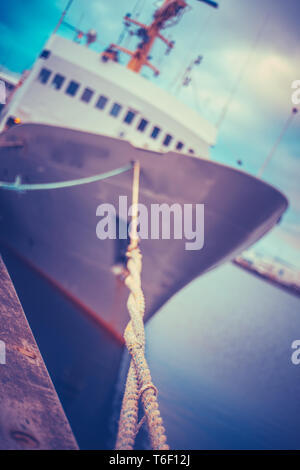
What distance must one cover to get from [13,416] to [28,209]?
682 cm

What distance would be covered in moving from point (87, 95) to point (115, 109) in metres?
1.02

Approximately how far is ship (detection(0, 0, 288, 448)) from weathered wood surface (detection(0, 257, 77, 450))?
9.29 feet

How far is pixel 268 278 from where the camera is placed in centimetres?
6894

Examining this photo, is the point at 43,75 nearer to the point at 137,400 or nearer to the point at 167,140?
the point at 167,140

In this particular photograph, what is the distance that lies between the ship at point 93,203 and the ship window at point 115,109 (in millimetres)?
33

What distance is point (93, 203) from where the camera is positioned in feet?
18.4

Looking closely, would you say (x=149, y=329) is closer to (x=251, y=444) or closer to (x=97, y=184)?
(x=251, y=444)

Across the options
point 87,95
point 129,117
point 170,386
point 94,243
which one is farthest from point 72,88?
point 170,386

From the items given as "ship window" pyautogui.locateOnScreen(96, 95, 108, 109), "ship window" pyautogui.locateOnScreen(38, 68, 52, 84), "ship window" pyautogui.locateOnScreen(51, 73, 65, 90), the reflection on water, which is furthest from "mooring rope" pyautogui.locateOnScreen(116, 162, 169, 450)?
"ship window" pyautogui.locateOnScreen(38, 68, 52, 84)

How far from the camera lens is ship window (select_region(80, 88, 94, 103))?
8422 millimetres

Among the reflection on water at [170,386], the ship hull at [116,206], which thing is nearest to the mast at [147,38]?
the ship hull at [116,206]

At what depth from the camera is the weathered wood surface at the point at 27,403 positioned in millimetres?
749
